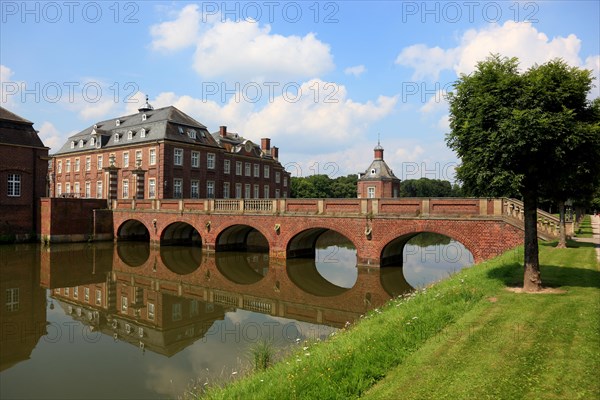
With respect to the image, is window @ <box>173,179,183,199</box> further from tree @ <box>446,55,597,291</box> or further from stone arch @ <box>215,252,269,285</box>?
tree @ <box>446,55,597,291</box>

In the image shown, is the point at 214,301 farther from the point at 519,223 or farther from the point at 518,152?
the point at 519,223

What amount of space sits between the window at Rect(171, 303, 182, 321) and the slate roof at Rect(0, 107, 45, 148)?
81.2 ft

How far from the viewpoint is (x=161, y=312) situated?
1285 cm

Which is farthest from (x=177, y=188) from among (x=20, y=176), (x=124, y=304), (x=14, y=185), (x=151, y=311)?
(x=151, y=311)

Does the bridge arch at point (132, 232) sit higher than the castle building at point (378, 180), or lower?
lower

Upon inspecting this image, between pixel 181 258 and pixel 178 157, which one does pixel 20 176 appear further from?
pixel 181 258

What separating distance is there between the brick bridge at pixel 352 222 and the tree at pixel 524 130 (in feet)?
21.9

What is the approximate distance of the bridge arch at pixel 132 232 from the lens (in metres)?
32.0

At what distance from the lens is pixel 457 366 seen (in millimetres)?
5453

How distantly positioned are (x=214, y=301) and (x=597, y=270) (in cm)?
1161

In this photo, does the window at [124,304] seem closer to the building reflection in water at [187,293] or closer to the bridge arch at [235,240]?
the building reflection in water at [187,293]

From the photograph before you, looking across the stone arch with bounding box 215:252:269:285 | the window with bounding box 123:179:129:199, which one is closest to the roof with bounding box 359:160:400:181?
the window with bounding box 123:179:129:199

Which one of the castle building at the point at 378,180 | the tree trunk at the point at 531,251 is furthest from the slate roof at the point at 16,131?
the castle building at the point at 378,180

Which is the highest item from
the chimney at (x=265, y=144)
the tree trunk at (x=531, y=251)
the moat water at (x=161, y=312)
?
the chimney at (x=265, y=144)
